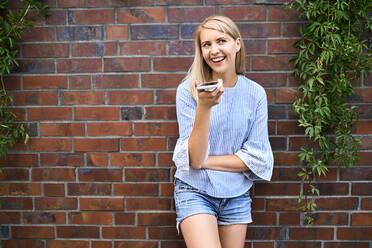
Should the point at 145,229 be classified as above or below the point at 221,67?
below

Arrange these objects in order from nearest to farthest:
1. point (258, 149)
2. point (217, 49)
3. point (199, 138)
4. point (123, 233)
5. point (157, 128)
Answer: point (199, 138)
point (217, 49)
point (258, 149)
point (157, 128)
point (123, 233)

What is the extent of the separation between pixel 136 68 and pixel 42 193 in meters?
1.04

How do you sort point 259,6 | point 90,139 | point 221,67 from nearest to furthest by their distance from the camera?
Answer: point 221,67, point 259,6, point 90,139

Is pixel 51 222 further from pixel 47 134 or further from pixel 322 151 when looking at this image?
pixel 322 151

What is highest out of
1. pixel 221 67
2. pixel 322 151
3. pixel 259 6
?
pixel 259 6

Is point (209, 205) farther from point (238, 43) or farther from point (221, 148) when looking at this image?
point (238, 43)

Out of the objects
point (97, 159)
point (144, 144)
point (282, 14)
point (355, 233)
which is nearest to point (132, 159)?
point (144, 144)

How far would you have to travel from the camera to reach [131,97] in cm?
221

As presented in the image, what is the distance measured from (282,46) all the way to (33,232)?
2.03m

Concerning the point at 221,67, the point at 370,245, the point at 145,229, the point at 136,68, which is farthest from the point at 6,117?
the point at 370,245

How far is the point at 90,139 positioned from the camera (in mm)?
2258

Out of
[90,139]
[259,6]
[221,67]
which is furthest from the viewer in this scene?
[90,139]

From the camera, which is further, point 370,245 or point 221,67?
point 370,245

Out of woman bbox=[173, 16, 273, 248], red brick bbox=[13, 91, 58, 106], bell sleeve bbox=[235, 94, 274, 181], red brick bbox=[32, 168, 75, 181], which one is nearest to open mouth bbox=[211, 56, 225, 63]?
woman bbox=[173, 16, 273, 248]
